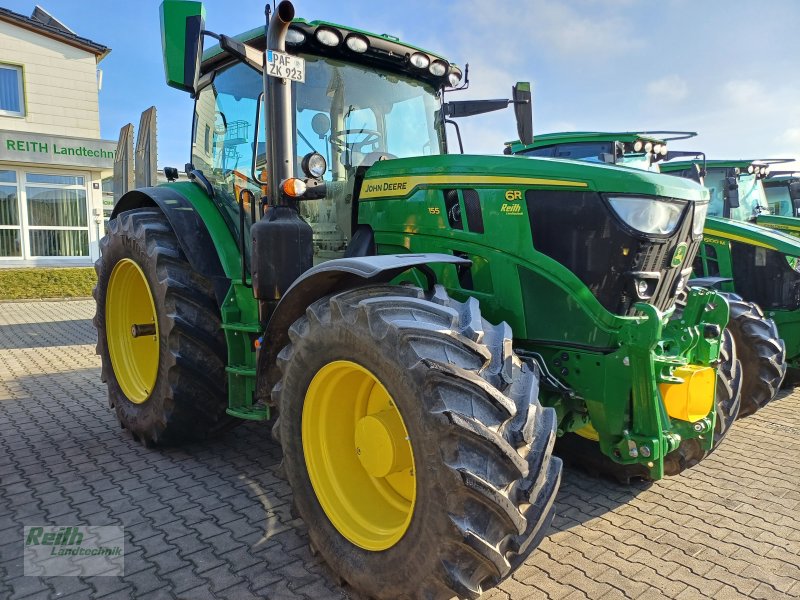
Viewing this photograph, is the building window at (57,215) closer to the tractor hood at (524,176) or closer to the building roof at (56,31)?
the building roof at (56,31)

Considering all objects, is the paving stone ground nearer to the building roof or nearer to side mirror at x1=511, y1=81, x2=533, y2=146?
side mirror at x1=511, y1=81, x2=533, y2=146

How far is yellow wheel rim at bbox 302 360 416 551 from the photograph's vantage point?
2.51 metres

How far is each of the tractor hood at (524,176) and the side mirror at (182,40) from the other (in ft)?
3.52

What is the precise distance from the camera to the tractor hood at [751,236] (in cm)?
551

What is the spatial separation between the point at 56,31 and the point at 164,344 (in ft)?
53.6

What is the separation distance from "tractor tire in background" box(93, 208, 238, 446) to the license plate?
146 centimetres

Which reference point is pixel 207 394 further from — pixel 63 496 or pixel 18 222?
pixel 18 222

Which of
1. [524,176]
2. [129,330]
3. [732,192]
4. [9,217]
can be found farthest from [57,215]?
[524,176]

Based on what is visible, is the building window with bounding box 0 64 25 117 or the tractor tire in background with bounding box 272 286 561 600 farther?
the building window with bounding box 0 64 25 117

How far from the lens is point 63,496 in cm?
346

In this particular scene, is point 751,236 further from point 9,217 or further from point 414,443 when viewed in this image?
point 9,217

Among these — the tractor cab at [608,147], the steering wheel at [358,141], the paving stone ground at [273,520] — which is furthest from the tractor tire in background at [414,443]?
the tractor cab at [608,147]

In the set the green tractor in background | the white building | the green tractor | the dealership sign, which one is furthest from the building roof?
the green tractor

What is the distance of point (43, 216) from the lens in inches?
635
